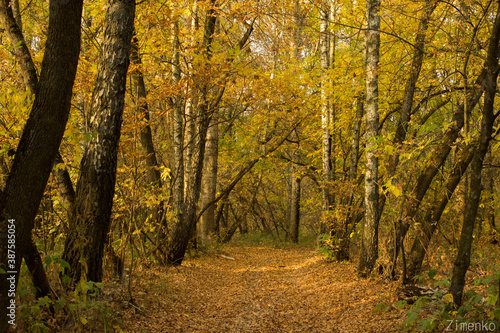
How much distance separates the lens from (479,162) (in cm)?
402

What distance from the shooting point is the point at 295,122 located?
45.0 feet

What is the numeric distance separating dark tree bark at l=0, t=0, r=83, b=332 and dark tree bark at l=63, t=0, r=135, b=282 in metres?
1.42

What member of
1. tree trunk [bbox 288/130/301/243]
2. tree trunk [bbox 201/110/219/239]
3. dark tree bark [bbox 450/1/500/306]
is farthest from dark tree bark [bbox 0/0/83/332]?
tree trunk [bbox 288/130/301/243]

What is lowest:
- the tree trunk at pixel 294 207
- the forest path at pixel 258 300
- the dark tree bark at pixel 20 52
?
the forest path at pixel 258 300

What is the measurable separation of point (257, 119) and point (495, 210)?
8.72 metres

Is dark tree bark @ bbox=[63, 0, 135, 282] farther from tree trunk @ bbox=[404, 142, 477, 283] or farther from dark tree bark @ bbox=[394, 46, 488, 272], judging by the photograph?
tree trunk @ bbox=[404, 142, 477, 283]

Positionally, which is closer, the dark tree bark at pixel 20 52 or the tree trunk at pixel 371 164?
the dark tree bark at pixel 20 52

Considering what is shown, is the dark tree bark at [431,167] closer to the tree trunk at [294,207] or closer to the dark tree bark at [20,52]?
the dark tree bark at [20,52]

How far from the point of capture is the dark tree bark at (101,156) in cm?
469

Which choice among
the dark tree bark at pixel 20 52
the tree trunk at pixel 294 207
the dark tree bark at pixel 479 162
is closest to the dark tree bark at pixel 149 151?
the dark tree bark at pixel 20 52

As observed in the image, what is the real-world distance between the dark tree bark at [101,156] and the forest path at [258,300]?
46.4 inches

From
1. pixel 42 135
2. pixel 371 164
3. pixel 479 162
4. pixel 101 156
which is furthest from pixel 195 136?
pixel 479 162

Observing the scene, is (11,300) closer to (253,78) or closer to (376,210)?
(376,210)

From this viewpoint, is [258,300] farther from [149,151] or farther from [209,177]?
[209,177]
